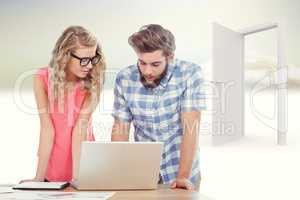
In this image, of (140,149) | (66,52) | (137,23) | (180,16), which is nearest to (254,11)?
(180,16)

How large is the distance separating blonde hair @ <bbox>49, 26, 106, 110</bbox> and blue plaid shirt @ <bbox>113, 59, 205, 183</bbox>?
0.34 m

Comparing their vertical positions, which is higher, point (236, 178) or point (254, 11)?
point (254, 11)

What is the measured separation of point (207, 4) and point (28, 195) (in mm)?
2033

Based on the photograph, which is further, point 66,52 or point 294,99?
point 294,99

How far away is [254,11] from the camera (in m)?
3.82

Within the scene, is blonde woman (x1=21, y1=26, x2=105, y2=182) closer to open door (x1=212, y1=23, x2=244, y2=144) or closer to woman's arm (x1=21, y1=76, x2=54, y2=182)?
woman's arm (x1=21, y1=76, x2=54, y2=182)

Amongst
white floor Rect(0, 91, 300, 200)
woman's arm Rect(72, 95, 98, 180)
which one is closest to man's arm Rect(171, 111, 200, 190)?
woman's arm Rect(72, 95, 98, 180)

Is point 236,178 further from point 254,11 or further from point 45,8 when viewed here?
point 45,8

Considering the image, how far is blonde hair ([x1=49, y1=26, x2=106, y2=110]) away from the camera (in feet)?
10.6

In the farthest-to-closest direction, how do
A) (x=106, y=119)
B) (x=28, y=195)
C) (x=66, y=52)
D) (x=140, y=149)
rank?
(x=106, y=119) → (x=66, y=52) → (x=140, y=149) → (x=28, y=195)

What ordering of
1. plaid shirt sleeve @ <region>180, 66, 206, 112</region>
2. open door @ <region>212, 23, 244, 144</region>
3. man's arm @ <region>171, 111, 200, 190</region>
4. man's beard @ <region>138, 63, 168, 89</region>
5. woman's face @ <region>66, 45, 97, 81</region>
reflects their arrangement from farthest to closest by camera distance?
open door @ <region>212, 23, 244, 144</region>
woman's face @ <region>66, 45, 97, 81</region>
man's beard @ <region>138, 63, 168, 89</region>
plaid shirt sleeve @ <region>180, 66, 206, 112</region>
man's arm @ <region>171, 111, 200, 190</region>

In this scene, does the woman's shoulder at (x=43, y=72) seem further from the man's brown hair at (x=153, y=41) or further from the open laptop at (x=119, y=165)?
the open laptop at (x=119, y=165)

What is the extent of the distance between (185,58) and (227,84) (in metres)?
0.33

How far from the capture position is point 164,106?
302 cm
